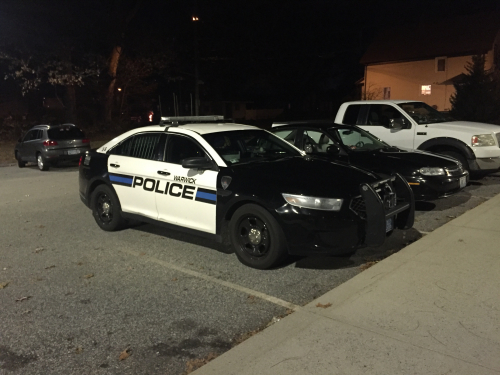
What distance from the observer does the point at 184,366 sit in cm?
360

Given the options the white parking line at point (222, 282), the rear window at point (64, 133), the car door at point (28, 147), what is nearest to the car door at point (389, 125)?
the white parking line at point (222, 282)

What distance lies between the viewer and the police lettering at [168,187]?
235 inches

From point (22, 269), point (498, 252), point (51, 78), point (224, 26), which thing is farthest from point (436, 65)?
point (22, 269)

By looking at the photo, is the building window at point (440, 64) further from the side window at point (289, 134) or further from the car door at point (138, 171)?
the car door at point (138, 171)

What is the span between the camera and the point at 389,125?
10055 millimetres

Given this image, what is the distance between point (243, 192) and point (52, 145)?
A: 12.2m

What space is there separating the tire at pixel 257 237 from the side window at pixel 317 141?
3.23 metres

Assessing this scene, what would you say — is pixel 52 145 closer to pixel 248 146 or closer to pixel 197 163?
pixel 248 146

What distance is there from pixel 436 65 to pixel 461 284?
3227 centimetres

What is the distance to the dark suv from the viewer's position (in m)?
15.7

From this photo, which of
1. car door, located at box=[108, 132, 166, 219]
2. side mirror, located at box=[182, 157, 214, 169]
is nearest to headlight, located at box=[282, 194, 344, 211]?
side mirror, located at box=[182, 157, 214, 169]

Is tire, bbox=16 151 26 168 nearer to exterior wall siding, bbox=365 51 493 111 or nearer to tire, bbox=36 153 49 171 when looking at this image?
tire, bbox=36 153 49 171

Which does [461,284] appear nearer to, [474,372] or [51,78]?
[474,372]

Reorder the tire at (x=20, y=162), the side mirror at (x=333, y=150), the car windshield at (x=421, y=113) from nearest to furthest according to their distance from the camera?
the side mirror at (x=333, y=150)
the car windshield at (x=421, y=113)
the tire at (x=20, y=162)
